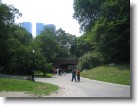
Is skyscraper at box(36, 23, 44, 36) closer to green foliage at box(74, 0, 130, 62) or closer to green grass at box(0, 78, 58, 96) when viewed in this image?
green foliage at box(74, 0, 130, 62)

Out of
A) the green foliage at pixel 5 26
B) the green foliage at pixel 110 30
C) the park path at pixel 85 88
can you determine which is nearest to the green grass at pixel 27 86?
the park path at pixel 85 88

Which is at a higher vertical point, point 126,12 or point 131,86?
point 126,12

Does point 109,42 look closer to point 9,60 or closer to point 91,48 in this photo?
point 91,48

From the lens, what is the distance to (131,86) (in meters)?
6.44

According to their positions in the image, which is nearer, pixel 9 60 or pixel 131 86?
pixel 131 86

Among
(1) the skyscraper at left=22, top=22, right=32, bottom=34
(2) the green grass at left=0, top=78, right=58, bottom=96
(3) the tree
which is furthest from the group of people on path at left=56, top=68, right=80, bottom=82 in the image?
(1) the skyscraper at left=22, top=22, right=32, bottom=34

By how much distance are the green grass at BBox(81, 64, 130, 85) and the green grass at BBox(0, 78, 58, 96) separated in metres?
0.87

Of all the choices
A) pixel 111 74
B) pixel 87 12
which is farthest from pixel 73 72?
pixel 87 12

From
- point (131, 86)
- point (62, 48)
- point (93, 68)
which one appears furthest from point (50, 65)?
point (131, 86)

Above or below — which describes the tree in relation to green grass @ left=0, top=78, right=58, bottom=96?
above

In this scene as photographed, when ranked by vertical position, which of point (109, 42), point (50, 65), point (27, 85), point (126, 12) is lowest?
point (27, 85)

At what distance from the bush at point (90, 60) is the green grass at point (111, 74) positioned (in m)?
0.14

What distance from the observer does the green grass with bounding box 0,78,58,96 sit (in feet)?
21.6

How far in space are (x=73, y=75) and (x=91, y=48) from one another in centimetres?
73
